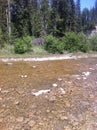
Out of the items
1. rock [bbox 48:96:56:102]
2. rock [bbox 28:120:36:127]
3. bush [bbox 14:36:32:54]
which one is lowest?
bush [bbox 14:36:32:54]

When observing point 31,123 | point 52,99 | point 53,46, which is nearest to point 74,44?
point 53,46

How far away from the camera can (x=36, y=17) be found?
39.5 meters

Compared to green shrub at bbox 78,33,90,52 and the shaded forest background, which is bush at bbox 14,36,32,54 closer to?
the shaded forest background

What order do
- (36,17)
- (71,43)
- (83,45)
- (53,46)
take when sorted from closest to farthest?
(53,46), (71,43), (83,45), (36,17)

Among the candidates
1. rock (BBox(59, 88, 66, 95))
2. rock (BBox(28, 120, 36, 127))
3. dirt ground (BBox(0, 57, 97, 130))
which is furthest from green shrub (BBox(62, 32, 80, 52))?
rock (BBox(28, 120, 36, 127))

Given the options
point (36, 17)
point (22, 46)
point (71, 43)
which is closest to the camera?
point (22, 46)

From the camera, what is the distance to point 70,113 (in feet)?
23.9

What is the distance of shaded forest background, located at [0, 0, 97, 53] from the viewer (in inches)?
1359

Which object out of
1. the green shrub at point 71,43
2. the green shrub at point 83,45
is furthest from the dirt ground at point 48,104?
the green shrub at point 83,45

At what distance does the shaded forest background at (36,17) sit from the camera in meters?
34.5

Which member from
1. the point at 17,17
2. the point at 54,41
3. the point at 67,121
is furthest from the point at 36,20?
the point at 67,121

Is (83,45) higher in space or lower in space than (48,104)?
lower

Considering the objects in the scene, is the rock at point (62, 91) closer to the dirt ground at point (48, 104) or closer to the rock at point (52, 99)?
the dirt ground at point (48, 104)

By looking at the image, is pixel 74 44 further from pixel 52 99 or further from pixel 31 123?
pixel 31 123
